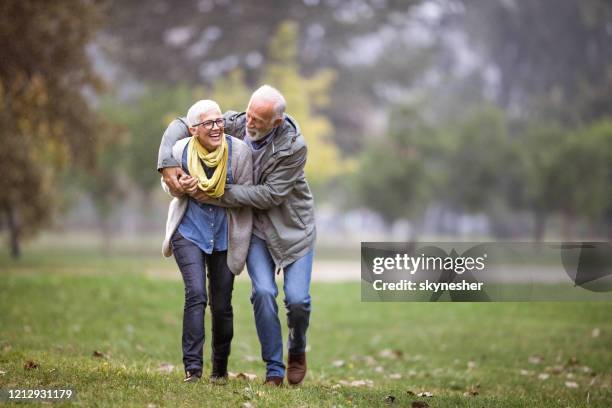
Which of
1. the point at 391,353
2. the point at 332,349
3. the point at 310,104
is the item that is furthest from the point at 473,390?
the point at 310,104

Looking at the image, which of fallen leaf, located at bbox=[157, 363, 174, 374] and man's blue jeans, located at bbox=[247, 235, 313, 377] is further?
fallen leaf, located at bbox=[157, 363, 174, 374]

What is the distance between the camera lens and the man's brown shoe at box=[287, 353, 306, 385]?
6184 mm

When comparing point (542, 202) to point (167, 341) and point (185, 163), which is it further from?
point (185, 163)

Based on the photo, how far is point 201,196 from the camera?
5.71 meters

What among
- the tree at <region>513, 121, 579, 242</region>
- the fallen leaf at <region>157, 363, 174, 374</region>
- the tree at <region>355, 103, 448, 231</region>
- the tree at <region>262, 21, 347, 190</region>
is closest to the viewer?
the fallen leaf at <region>157, 363, 174, 374</region>

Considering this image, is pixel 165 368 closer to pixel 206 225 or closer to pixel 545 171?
pixel 206 225

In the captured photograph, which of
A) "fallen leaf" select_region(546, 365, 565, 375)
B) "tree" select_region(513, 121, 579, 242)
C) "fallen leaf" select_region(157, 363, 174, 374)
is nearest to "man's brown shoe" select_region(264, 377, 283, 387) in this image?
"fallen leaf" select_region(157, 363, 174, 374)

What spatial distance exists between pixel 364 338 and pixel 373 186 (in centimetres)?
2026

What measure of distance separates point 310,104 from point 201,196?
31.7 metres

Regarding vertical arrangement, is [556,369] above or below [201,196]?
below

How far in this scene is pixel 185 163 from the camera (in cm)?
576

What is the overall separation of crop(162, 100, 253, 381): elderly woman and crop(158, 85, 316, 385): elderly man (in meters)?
0.12

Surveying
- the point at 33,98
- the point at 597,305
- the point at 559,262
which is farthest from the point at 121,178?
the point at 559,262

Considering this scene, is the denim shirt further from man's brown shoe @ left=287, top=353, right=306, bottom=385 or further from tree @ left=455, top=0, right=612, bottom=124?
tree @ left=455, top=0, right=612, bottom=124
